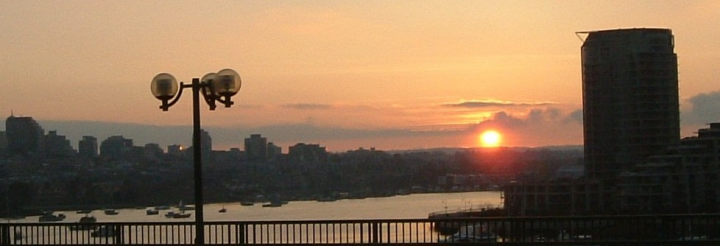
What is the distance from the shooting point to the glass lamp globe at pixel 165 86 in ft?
51.7

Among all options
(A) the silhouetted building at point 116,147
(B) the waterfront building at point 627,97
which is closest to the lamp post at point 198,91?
(A) the silhouetted building at point 116,147

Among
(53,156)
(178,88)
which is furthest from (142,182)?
(178,88)

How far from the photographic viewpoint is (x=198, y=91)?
15.8 meters

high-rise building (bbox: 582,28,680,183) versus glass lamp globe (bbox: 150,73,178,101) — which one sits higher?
high-rise building (bbox: 582,28,680,183)

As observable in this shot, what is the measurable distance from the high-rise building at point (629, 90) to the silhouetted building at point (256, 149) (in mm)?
37930

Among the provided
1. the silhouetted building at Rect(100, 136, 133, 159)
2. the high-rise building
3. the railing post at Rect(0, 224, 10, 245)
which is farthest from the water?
the railing post at Rect(0, 224, 10, 245)

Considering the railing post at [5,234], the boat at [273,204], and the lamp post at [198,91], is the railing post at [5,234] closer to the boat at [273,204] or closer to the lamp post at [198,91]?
the lamp post at [198,91]

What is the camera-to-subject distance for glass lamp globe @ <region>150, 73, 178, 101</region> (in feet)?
51.7

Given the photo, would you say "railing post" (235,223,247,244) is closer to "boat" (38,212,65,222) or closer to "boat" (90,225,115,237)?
"boat" (90,225,115,237)

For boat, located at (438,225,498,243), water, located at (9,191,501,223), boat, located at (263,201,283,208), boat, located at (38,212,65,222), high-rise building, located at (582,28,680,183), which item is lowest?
water, located at (9,191,501,223)

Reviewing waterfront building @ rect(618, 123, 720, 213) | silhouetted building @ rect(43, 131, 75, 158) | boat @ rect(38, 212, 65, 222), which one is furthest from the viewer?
waterfront building @ rect(618, 123, 720, 213)

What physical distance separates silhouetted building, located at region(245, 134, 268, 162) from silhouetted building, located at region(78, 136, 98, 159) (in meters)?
11.3

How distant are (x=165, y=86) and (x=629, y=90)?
103319 mm

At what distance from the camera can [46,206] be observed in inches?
2160
